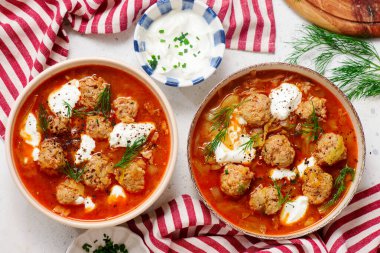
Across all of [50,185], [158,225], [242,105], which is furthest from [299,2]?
[50,185]

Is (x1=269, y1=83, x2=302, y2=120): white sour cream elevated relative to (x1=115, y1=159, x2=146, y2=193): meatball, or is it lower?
elevated

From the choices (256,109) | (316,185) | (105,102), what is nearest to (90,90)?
(105,102)

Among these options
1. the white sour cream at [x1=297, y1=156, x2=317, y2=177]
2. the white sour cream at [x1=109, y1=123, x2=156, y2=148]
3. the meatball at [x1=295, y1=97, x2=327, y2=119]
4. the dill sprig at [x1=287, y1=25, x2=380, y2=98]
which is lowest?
the white sour cream at [x1=297, y1=156, x2=317, y2=177]

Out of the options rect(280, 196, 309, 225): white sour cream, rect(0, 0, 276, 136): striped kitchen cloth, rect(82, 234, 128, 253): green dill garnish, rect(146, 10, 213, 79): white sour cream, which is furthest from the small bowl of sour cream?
rect(82, 234, 128, 253): green dill garnish

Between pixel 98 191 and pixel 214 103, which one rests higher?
pixel 214 103

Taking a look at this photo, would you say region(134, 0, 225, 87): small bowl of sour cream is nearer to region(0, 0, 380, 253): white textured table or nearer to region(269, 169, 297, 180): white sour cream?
region(0, 0, 380, 253): white textured table

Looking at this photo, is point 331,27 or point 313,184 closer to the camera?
point 313,184

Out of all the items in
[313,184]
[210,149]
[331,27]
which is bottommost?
[313,184]

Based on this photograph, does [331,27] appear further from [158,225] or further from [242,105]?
[158,225]
